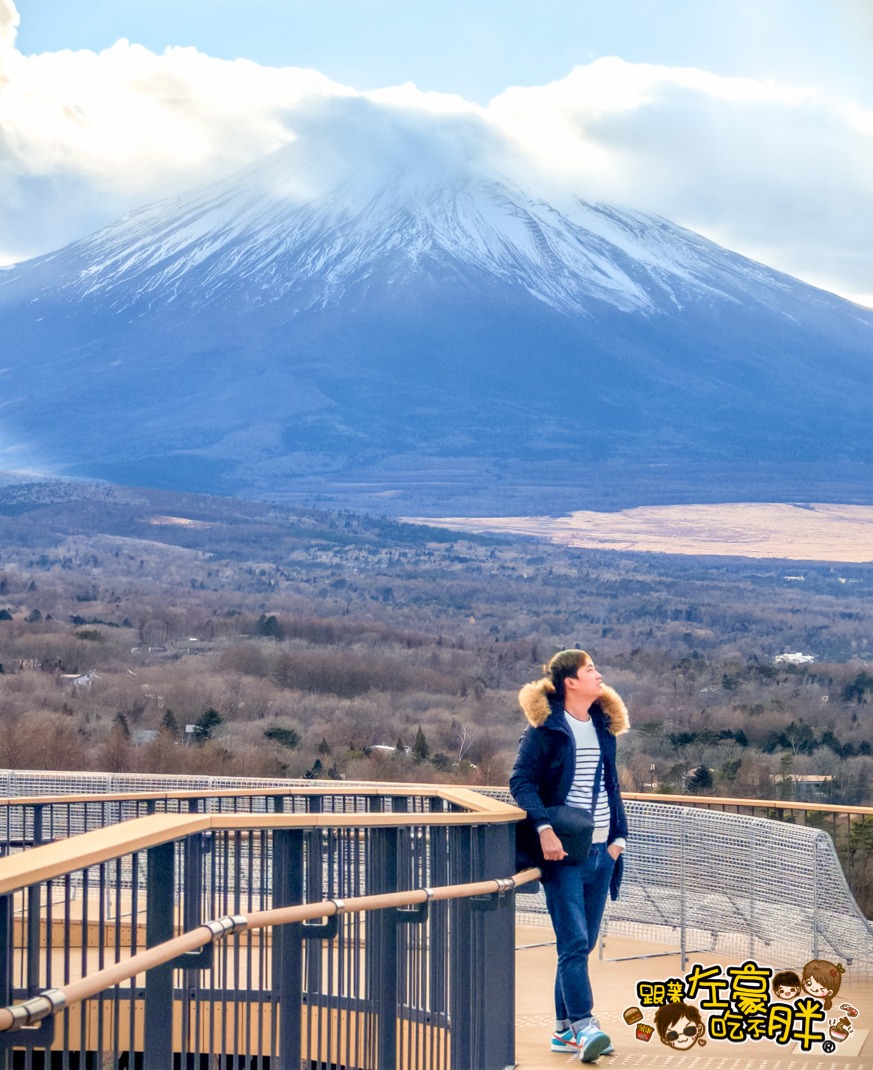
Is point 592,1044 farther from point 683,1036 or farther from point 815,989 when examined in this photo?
point 815,989

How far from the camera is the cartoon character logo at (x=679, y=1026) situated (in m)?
7.47

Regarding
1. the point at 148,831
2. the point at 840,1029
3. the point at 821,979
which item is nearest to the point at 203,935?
the point at 148,831

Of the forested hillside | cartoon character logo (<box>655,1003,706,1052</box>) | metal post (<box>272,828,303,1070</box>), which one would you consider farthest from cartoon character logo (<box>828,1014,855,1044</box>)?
the forested hillside

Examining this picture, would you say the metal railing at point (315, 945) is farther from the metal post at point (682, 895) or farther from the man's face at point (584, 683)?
the metal post at point (682, 895)

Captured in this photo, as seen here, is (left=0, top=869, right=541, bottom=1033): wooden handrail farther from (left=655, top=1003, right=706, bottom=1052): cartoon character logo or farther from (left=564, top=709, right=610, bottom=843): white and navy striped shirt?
(left=655, top=1003, right=706, bottom=1052): cartoon character logo

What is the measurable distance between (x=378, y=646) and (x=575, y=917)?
204ft

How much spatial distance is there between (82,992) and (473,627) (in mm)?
85159

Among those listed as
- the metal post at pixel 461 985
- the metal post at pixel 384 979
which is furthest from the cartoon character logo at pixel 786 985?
the metal post at pixel 384 979

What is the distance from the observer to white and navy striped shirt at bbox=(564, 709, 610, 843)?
6.98m

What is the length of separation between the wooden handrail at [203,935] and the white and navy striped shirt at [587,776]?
0.39 m

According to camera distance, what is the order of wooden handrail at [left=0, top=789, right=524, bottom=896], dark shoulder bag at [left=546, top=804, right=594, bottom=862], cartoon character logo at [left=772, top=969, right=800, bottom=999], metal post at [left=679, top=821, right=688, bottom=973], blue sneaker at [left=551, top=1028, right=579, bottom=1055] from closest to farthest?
wooden handrail at [left=0, top=789, right=524, bottom=896], dark shoulder bag at [left=546, top=804, right=594, bottom=862], blue sneaker at [left=551, top=1028, right=579, bottom=1055], cartoon character logo at [left=772, top=969, right=800, bottom=999], metal post at [left=679, top=821, right=688, bottom=973]

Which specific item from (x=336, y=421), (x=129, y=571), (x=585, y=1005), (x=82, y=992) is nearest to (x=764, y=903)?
(x=585, y=1005)

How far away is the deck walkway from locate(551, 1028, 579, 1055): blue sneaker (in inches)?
1.6

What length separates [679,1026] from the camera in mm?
7629
